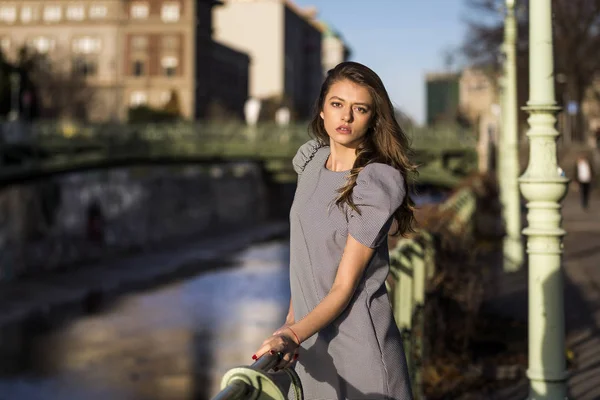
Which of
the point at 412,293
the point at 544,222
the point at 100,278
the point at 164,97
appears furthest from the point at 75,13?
the point at 544,222

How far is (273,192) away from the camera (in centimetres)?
7575

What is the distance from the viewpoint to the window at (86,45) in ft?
343

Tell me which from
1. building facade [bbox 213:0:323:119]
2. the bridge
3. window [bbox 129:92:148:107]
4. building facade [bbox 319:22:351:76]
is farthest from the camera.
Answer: building facade [bbox 319:22:351:76]

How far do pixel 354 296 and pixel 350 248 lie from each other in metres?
0.16

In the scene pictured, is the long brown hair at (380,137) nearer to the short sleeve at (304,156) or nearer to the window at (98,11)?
the short sleeve at (304,156)

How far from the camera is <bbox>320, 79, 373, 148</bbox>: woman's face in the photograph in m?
3.64

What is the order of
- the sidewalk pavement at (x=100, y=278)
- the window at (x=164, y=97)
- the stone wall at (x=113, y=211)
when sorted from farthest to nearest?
1. the window at (x=164, y=97)
2. the stone wall at (x=113, y=211)
3. the sidewalk pavement at (x=100, y=278)

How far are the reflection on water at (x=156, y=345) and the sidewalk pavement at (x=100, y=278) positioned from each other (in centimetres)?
207

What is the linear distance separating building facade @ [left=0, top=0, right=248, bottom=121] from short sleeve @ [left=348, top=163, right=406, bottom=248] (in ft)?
324

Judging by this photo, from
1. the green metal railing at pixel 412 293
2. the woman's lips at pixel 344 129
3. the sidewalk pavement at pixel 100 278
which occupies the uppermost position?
the woman's lips at pixel 344 129

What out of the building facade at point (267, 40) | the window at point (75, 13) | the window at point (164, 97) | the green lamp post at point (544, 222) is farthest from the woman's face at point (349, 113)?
the building facade at point (267, 40)

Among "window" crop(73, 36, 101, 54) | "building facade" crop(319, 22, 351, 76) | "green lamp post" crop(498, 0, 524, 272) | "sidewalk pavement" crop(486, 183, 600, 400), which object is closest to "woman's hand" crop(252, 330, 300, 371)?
"sidewalk pavement" crop(486, 183, 600, 400)

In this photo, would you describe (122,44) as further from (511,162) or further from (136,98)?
(511,162)

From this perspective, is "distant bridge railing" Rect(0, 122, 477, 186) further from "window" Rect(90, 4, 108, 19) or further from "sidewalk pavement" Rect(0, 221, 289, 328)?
"window" Rect(90, 4, 108, 19)
